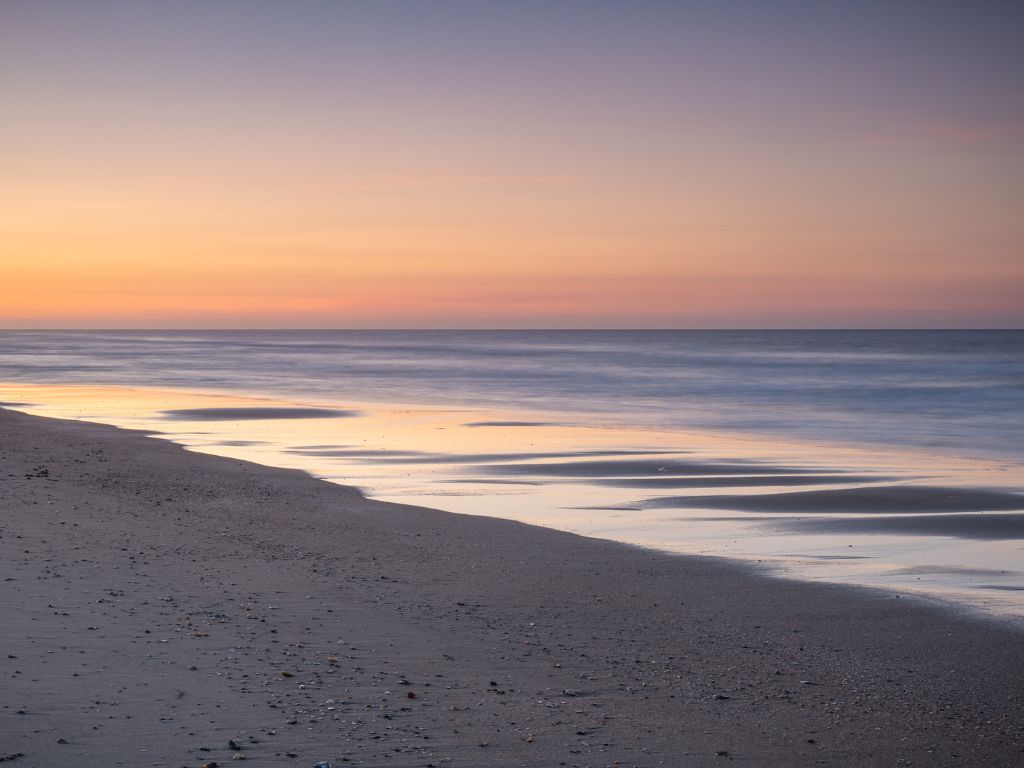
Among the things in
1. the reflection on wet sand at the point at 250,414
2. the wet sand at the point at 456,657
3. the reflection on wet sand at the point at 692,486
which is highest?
the wet sand at the point at 456,657

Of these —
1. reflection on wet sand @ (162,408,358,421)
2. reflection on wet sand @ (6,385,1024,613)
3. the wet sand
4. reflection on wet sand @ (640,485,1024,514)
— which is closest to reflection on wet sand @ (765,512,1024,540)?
reflection on wet sand @ (6,385,1024,613)

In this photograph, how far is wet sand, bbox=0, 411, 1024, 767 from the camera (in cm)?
511

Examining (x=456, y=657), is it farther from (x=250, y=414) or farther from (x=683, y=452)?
(x=250, y=414)

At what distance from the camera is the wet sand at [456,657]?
511cm

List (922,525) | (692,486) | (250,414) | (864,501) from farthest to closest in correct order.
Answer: (250,414) → (692,486) → (864,501) → (922,525)

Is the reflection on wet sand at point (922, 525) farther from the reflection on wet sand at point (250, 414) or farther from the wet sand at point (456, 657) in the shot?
the reflection on wet sand at point (250, 414)

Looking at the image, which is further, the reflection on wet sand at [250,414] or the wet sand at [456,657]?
the reflection on wet sand at [250,414]

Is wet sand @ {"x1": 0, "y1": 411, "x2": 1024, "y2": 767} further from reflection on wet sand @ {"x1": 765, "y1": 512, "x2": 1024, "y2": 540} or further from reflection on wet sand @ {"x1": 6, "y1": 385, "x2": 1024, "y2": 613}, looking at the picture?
reflection on wet sand @ {"x1": 765, "y1": 512, "x2": 1024, "y2": 540}

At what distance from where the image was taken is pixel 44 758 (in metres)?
4.58

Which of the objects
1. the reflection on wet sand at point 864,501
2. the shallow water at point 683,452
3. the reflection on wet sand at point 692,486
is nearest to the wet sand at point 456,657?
the reflection on wet sand at point 692,486

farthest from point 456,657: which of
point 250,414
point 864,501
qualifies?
point 250,414

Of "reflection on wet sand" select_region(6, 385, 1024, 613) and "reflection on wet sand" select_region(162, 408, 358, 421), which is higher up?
"reflection on wet sand" select_region(6, 385, 1024, 613)

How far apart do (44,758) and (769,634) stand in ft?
15.9

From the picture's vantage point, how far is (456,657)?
650cm
